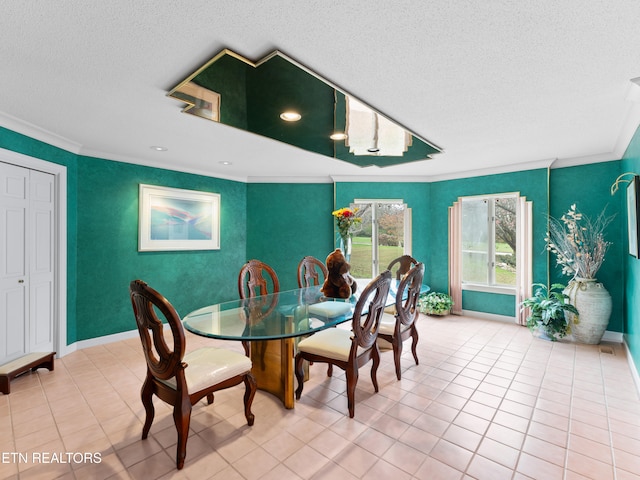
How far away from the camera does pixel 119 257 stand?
4043mm

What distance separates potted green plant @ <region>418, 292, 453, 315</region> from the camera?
16.9ft

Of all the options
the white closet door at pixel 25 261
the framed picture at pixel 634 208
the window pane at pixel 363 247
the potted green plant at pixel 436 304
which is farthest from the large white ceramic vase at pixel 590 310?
the white closet door at pixel 25 261

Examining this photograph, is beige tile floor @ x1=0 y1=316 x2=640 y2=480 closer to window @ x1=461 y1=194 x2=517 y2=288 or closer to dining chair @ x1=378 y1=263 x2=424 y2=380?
dining chair @ x1=378 y1=263 x2=424 y2=380

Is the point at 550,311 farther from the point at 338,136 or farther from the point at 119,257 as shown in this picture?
the point at 119,257

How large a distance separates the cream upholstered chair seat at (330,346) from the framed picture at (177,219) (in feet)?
9.50

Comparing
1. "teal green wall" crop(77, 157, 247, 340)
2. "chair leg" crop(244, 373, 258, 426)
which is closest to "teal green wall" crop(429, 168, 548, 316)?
"teal green wall" crop(77, 157, 247, 340)

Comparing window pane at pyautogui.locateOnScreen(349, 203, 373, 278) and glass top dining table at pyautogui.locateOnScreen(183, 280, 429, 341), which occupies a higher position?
window pane at pyautogui.locateOnScreen(349, 203, 373, 278)

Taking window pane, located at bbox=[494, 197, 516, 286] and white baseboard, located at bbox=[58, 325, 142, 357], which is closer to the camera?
white baseboard, located at bbox=[58, 325, 142, 357]

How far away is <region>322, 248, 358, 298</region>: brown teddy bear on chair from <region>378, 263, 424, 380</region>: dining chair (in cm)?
48

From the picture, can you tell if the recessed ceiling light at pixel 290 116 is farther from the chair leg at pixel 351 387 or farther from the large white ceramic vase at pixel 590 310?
the large white ceramic vase at pixel 590 310

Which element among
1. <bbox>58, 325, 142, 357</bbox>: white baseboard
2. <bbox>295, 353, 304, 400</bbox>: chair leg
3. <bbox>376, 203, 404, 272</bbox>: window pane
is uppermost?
<bbox>376, 203, 404, 272</bbox>: window pane

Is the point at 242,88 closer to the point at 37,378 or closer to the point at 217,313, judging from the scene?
the point at 217,313

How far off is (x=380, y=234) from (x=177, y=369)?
4.32 metres

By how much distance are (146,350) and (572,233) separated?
4848mm
